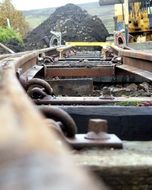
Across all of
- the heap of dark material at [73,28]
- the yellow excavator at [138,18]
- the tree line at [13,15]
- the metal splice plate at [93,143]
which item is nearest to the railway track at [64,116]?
the metal splice plate at [93,143]

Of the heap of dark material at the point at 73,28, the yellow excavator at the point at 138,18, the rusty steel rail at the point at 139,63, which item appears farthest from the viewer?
the heap of dark material at the point at 73,28

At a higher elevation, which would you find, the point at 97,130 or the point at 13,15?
the point at 97,130

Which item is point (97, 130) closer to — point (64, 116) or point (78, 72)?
point (64, 116)

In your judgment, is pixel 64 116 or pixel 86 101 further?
pixel 86 101

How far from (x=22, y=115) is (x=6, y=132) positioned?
112 millimetres

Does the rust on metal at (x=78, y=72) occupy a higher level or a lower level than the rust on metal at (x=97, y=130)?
lower

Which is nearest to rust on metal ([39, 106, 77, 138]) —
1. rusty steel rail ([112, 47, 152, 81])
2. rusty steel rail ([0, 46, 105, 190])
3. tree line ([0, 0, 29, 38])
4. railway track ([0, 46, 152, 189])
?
railway track ([0, 46, 152, 189])

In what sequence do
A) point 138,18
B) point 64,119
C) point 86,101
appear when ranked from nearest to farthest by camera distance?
1. point 64,119
2. point 86,101
3. point 138,18

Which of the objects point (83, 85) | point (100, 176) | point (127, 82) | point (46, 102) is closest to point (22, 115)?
point (100, 176)

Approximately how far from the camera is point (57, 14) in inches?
1457

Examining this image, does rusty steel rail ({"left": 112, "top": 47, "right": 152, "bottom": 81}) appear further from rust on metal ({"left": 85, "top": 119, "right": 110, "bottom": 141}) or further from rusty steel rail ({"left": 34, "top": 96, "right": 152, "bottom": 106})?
rust on metal ({"left": 85, "top": 119, "right": 110, "bottom": 141})

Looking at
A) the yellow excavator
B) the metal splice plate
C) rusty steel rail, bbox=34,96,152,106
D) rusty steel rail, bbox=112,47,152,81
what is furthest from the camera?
the yellow excavator

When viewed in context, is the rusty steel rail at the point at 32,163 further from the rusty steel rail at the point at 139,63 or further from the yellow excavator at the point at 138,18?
the yellow excavator at the point at 138,18

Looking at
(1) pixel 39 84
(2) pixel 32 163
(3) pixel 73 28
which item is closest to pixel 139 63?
(1) pixel 39 84
